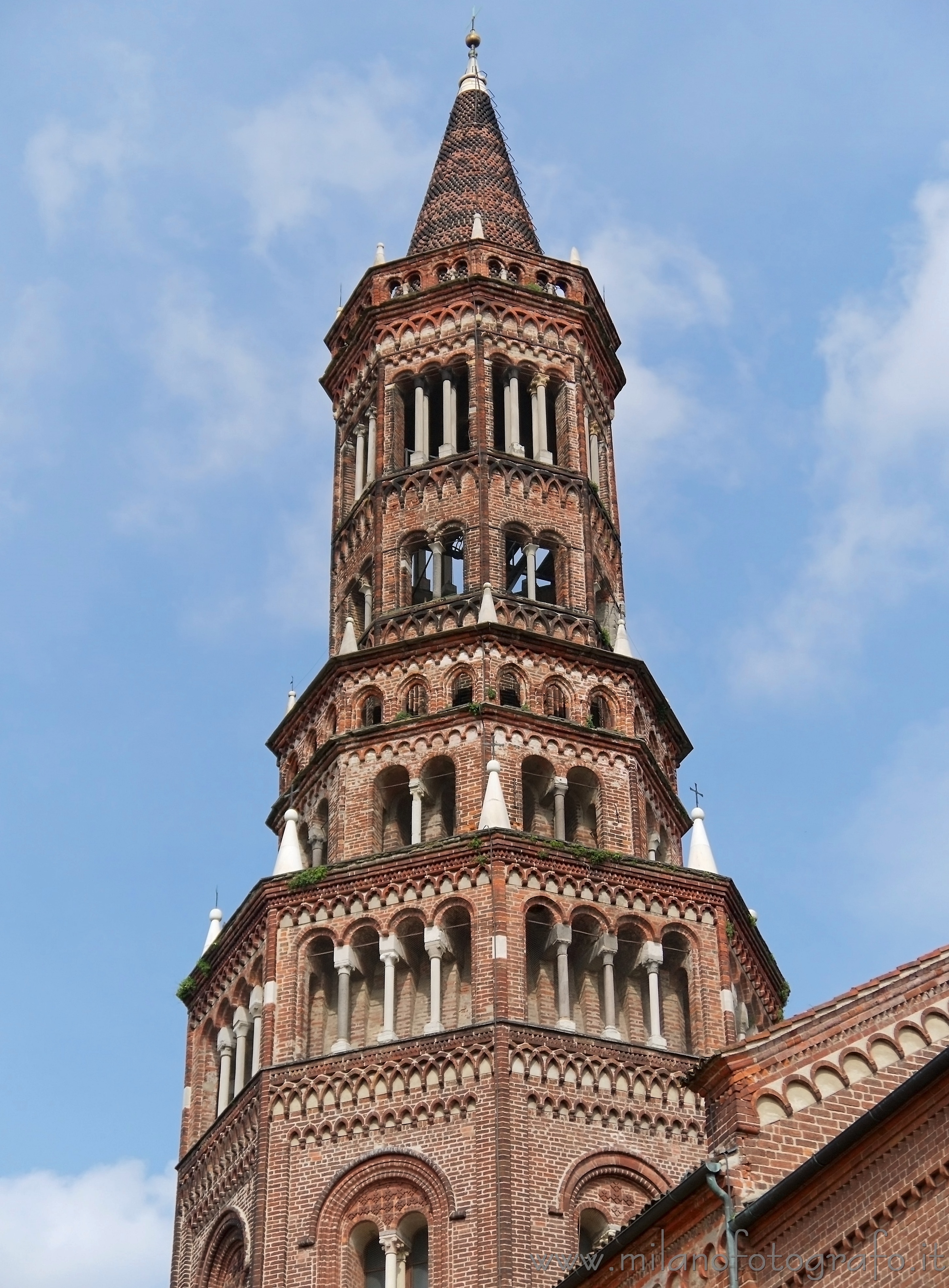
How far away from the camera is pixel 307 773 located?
46156mm

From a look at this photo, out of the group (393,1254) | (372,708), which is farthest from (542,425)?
(393,1254)

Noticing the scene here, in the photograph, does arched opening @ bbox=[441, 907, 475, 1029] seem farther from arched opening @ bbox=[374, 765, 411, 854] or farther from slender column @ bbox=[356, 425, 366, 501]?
slender column @ bbox=[356, 425, 366, 501]

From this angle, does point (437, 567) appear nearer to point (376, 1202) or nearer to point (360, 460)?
point (360, 460)

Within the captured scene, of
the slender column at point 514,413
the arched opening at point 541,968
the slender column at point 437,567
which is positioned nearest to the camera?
the arched opening at point 541,968

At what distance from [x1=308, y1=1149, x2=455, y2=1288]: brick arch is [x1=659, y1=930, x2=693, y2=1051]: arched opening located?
517 cm

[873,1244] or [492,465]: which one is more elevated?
[492,465]

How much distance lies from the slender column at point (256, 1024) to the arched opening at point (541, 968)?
4757 mm

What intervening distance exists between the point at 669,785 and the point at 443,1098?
10685 millimetres

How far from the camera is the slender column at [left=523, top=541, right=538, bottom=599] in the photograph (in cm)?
4744

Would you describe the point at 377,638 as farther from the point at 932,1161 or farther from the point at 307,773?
the point at 932,1161

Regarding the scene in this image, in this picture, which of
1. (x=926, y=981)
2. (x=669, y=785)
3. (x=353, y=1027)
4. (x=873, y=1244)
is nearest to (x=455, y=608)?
(x=669, y=785)

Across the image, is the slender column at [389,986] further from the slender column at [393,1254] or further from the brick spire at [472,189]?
the brick spire at [472,189]

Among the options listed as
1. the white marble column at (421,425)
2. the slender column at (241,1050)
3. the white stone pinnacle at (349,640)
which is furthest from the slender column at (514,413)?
the slender column at (241,1050)

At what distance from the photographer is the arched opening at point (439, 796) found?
4391cm
